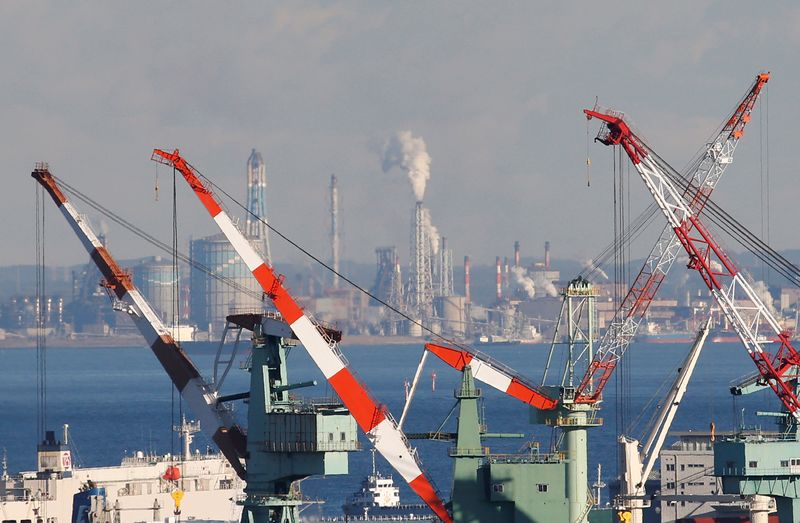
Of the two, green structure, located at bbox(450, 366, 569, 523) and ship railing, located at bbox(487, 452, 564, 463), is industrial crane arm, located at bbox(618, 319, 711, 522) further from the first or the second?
green structure, located at bbox(450, 366, 569, 523)

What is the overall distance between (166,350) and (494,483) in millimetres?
14950

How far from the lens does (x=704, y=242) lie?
264ft

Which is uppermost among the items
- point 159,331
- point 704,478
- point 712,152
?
point 712,152

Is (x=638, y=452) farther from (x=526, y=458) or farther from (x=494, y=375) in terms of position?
(x=526, y=458)

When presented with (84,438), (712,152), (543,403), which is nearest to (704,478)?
(712,152)

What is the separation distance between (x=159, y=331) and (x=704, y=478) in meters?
45.5

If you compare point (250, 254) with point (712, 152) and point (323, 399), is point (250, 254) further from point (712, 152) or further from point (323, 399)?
point (712, 152)

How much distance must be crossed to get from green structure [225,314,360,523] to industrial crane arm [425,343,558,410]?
17.2 ft

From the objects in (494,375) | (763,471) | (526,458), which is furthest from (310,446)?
(763,471)

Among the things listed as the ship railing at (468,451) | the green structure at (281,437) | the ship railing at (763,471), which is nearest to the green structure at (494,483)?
the ship railing at (468,451)

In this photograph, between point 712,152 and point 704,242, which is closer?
point 704,242

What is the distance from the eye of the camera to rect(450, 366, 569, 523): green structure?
67.4 meters

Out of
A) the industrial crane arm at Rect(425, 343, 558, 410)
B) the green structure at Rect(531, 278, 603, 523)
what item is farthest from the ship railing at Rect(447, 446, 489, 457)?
the green structure at Rect(531, 278, 603, 523)

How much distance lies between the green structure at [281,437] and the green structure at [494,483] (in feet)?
14.8
